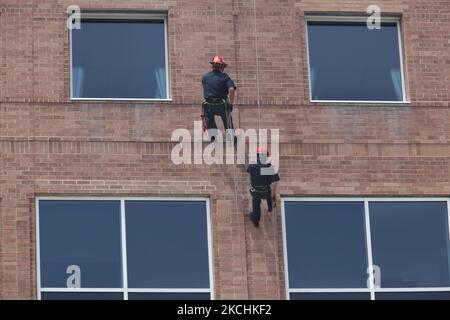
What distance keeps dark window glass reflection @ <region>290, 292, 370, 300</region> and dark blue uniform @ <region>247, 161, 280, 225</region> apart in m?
1.47

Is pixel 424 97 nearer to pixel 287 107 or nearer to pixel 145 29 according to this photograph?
pixel 287 107

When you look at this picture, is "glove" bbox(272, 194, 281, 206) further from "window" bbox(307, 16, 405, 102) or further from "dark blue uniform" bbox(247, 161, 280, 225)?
"window" bbox(307, 16, 405, 102)

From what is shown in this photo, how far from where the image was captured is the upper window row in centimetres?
3712

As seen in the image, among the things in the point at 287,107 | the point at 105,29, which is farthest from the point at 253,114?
the point at 105,29

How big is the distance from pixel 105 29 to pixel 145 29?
73cm

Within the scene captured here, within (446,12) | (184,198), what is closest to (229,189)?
(184,198)

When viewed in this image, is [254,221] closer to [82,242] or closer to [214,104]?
[214,104]

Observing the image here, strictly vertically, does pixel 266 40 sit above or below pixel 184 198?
above

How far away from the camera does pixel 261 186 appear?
118 ft

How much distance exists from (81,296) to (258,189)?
11.8 ft

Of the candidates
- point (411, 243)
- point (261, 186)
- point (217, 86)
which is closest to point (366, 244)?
point (411, 243)

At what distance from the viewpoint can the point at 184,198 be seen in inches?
1422
